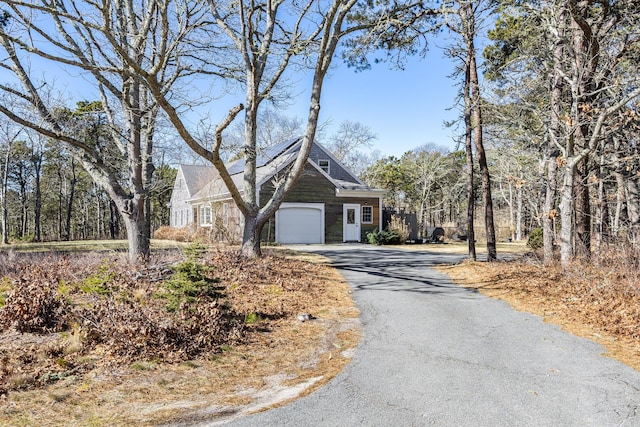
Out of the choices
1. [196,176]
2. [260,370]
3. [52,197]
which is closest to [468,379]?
[260,370]

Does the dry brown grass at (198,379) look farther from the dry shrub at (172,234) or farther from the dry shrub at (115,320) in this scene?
the dry shrub at (172,234)

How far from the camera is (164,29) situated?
8.34 m

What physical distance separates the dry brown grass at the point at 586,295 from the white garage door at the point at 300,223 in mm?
13321

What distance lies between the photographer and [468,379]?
4.45 m

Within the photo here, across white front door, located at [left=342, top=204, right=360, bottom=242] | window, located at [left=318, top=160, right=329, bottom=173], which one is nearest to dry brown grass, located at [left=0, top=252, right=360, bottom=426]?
white front door, located at [left=342, top=204, right=360, bottom=242]

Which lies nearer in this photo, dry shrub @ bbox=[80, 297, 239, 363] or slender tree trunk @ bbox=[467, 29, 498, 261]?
dry shrub @ bbox=[80, 297, 239, 363]

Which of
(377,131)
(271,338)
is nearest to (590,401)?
(271,338)

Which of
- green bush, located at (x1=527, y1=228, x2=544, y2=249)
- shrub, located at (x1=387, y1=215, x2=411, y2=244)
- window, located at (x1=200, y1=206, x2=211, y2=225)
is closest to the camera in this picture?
green bush, located at (x1=527, y1=228, x2=544, y2=249)

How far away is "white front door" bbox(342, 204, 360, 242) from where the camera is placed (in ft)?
80.4

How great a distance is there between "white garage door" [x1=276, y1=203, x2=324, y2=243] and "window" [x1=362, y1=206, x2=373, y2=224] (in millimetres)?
2668

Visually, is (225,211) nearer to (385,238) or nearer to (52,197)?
(385,238)

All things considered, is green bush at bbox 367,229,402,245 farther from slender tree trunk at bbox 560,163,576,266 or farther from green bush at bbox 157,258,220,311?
green bush at bbox 157,258,220,311

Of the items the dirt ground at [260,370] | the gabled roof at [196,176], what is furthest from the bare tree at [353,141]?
the dirt ground at [260,370]

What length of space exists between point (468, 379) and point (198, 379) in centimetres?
279
